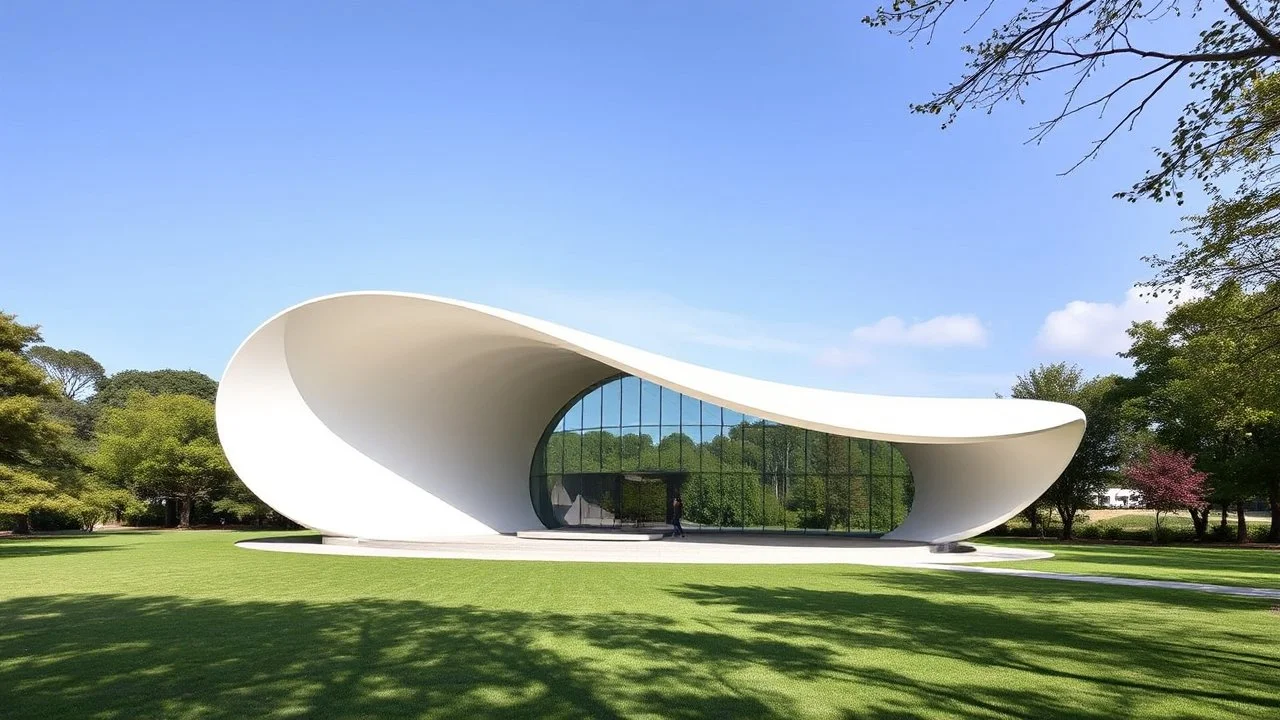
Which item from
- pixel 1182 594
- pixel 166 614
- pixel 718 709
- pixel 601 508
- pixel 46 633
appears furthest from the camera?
pixel 601 508

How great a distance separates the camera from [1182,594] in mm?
10578

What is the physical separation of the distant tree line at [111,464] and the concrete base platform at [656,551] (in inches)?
166

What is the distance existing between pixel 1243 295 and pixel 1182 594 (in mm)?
7498

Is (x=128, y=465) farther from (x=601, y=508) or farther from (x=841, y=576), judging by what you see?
(x=841, y=576)

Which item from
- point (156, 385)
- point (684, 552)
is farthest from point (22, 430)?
point (156, 385)

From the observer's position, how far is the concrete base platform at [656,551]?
15.5 meters

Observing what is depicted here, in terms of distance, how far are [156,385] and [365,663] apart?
5401 centimetres

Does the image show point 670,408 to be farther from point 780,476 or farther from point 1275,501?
point 1275,501

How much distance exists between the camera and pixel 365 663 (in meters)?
5.71

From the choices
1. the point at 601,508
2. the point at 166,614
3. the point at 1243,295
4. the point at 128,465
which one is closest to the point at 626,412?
the point at 601,508

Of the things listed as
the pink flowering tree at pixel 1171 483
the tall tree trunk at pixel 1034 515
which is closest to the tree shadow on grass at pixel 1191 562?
the pink flowering tree at pixel 1171 483

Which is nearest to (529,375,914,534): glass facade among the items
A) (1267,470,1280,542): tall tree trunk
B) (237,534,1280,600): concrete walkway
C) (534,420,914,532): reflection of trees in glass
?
(534,420,914,532): reflection of trees in glass

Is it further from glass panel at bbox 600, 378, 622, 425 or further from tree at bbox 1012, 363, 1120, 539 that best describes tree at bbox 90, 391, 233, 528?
tree at bbox 1012, 363, 1120, 539

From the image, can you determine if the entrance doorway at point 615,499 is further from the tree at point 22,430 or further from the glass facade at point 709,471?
the tree at point 22,430
